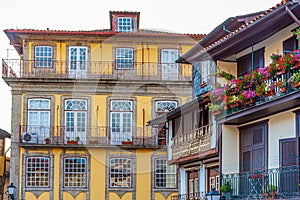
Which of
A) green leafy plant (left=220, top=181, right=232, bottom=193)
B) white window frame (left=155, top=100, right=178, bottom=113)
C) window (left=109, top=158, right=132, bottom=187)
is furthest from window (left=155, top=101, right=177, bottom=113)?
green leafy plant (left=220, top=181, right=232, bottom=193)

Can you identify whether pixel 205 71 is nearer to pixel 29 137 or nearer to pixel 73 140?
pixel 73 140

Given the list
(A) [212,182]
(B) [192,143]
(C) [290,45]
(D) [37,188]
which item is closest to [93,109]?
(D) [37,188]

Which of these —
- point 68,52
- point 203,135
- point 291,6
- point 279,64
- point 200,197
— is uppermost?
point 68,52

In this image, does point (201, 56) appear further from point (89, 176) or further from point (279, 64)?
point (89, 176)

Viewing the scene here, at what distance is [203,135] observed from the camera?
23484mm

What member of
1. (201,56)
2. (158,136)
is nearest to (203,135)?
(201,56)

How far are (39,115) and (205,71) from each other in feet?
50.3

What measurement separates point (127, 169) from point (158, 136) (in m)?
2.63

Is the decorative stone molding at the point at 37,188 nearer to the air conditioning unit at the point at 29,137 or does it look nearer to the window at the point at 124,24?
the air conditioning unit at the point at 29,137

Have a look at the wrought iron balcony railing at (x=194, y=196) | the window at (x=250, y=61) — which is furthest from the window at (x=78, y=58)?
the window at (x=250, y=61)

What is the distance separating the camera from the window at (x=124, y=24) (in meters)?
40.6

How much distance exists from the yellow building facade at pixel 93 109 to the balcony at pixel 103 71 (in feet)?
0.19

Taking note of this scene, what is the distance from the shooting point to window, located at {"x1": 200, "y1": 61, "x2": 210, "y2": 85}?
84.5ft

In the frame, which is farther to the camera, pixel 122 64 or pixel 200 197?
pixel 122 64
